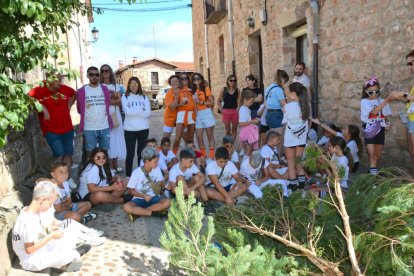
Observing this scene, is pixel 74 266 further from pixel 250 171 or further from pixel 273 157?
pixel 273 157

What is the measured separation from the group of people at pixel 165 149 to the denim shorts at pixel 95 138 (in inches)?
0.5

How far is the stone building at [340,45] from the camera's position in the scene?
451cm

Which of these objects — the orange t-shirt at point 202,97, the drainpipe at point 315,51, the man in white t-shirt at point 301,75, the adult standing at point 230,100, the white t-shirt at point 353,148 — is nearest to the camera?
the white t-shirt at point 353,148

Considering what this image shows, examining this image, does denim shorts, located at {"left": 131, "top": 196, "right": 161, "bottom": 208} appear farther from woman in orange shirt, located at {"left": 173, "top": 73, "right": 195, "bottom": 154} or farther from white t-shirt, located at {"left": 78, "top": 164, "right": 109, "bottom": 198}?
woman in orange shirt, located at {"left": 173, "top": 73, "right": 195, "bottom": 154}

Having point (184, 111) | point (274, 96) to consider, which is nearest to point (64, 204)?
point (184, 111)

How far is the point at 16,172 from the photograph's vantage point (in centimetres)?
354

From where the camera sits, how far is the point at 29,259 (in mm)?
2592

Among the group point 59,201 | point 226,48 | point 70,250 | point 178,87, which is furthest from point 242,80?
point 70,250

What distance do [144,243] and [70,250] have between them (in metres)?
0.67

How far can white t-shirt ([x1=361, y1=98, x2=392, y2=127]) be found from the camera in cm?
433

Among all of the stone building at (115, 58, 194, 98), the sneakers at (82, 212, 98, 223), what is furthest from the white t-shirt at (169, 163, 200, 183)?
the stone building at (115, 58, 194, 98)

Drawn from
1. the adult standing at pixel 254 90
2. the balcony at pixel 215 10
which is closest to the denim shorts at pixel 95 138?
the adult standing at pixel 254 90

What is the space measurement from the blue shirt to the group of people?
0.05 feet

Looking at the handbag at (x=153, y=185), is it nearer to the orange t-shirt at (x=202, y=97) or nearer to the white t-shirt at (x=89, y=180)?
the white t-shirt at (x=89, y=180)
